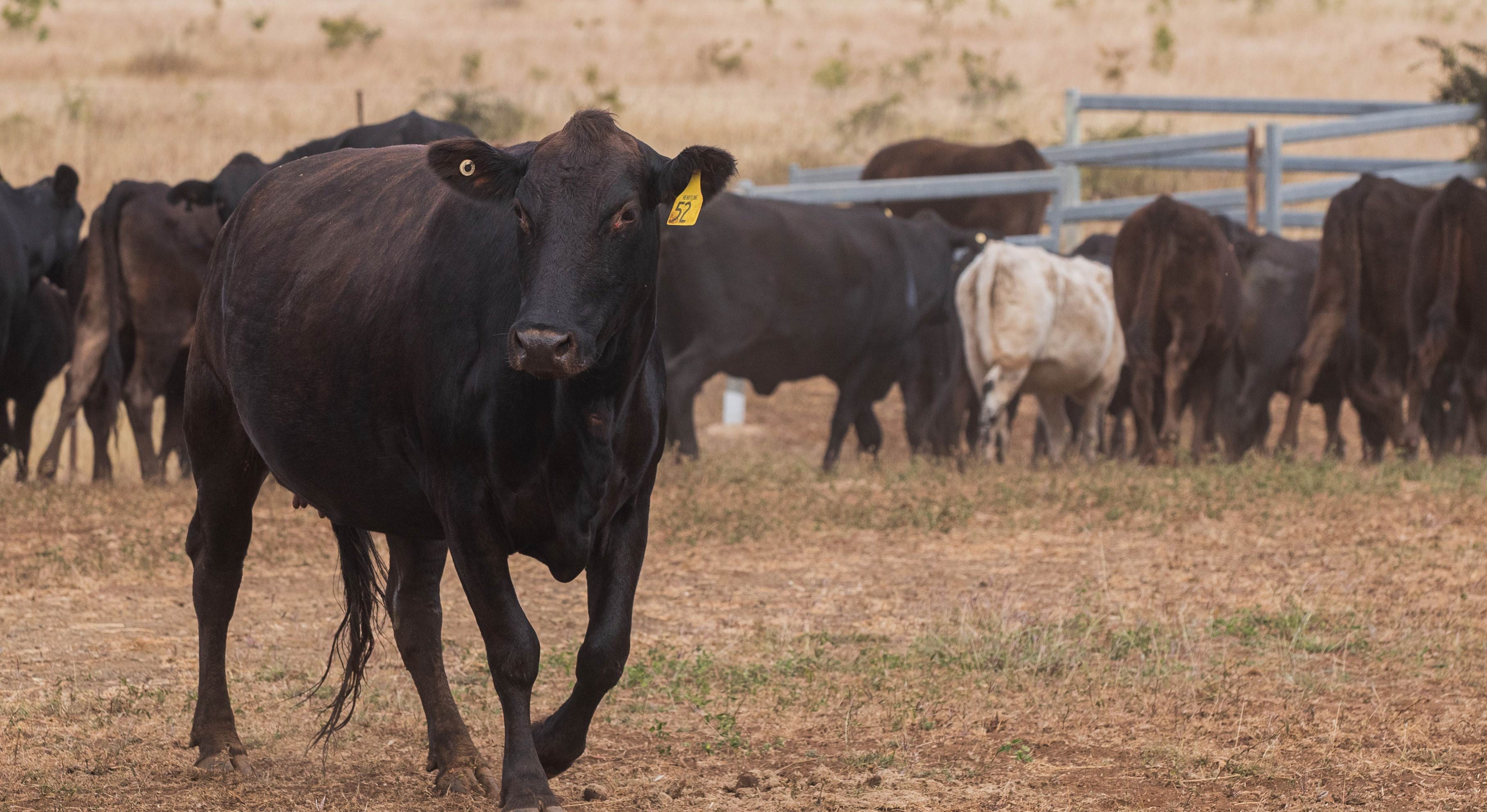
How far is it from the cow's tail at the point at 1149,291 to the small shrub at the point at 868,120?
19.3m

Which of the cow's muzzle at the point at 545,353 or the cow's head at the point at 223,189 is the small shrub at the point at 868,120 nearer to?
the cow's head at the point at 223,189

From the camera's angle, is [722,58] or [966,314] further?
[722,58]

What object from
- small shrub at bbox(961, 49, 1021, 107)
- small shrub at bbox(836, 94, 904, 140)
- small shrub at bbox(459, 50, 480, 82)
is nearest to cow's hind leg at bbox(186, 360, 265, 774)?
small shrub at bbox(836, 94, 904, 140)

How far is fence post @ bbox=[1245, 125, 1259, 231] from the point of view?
1541 centimetres

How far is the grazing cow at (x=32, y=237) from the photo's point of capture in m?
9.52

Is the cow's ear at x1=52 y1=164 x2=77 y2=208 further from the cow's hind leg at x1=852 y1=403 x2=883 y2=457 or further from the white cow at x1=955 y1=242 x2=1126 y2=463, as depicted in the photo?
the white cow at x1=955 y1=242 x2=1126 y2=463

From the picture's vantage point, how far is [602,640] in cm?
403

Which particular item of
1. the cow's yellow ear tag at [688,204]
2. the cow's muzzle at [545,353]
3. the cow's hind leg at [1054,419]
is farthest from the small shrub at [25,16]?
the cow's muzzle at [545,353]

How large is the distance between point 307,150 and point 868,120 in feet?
74.4

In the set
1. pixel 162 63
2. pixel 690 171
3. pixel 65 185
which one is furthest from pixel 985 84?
pixel 690 171

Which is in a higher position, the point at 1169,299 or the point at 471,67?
the point at 471,67

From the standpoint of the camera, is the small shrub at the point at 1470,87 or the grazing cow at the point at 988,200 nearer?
the small shrub at the point at 1470,87

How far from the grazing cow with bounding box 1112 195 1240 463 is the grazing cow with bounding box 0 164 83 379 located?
690 cm

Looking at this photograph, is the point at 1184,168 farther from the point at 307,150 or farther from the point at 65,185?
A: the point at 65,185
